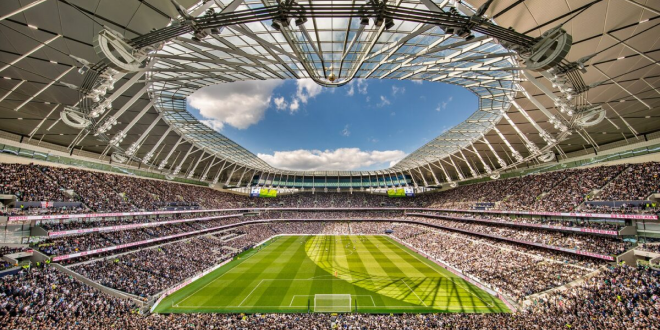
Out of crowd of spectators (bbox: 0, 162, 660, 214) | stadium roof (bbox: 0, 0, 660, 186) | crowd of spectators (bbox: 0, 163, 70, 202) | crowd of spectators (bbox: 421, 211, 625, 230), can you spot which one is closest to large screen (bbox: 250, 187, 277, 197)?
crowd of spectators (bbox: 0, 162, 660, 214)

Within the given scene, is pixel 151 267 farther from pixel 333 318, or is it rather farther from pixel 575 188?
pixel 575 188

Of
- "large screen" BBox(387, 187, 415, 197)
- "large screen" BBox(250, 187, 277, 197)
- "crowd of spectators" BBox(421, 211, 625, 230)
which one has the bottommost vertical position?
"crowd of spectators" BBox(421, 211, 625, 230)

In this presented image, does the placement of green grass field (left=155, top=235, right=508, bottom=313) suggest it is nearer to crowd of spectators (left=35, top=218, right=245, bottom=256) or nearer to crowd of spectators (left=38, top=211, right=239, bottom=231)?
crowd of spectators (left=35, top=218, right=245, bottom=256)

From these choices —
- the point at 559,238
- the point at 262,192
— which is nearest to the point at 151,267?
the point at 262,192

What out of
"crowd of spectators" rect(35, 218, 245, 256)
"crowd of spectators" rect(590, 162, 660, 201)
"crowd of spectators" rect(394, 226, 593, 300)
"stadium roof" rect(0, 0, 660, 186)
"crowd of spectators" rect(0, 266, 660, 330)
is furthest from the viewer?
"crowd of spectators" rect(590, 162, 660, 201)

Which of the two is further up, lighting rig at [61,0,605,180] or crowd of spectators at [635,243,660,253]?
lighting rig at [61,0,605,180]

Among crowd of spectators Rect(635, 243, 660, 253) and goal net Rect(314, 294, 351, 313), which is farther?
goal net Rect(314, 294, 351, 313)

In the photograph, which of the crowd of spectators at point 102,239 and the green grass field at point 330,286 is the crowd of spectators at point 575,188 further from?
the crowd of spectators at point 102,239
